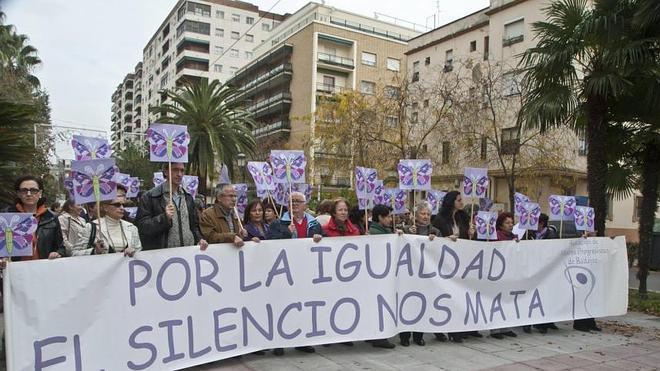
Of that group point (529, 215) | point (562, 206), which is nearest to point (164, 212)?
point (529, 215)

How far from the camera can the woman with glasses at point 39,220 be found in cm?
452

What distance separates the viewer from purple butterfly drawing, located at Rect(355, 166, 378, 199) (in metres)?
6.14

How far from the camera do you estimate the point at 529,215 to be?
689 centimetres

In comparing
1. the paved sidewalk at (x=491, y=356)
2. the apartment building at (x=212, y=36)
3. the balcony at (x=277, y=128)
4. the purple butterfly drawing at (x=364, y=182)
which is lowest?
the paved sidewalk at (x=491, y=356)

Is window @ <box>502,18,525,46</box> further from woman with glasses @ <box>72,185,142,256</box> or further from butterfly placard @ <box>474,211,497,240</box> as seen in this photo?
woman with glasses @ <box>72,185,142,256</box>

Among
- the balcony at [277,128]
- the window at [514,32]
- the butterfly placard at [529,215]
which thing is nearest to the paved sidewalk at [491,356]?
the butterfly placard at [529,215]

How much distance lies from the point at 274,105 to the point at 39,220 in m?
52.0

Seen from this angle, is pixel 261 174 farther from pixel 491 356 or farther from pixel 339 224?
pixel 491 356

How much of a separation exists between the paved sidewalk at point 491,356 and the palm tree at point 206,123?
632 inches

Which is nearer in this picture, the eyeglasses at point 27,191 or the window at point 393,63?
the eyeglasses at point 27,191

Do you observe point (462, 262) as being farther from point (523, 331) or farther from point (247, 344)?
point (247, 344)

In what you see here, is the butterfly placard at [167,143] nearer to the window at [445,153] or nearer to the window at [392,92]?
the window at [392,92]

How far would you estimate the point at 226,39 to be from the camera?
75.2m

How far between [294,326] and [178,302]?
1170 mm
